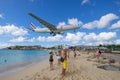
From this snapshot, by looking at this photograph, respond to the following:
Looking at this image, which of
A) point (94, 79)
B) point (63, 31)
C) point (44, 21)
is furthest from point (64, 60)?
point (63, 31)

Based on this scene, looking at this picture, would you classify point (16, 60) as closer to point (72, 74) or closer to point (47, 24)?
point (47, 24)

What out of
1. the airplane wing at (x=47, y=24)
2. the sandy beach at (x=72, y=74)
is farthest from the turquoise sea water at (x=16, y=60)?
the airplane wing at (x=47, y=24)

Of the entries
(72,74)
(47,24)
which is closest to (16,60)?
(47,24)

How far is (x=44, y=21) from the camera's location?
29.0 meters

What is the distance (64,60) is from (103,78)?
2650 millimetres

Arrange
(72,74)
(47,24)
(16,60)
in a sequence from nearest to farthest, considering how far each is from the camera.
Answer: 1. (72,74)
2. (47,24)
3. (16,60)

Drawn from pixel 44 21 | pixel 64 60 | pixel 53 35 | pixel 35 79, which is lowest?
pixel 35 79

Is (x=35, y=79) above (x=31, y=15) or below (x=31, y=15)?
below

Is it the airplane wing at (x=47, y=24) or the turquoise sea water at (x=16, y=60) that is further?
the airplane wing at (x=47, y=24)

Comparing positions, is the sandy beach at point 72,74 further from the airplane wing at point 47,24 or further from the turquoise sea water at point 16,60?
the airplane wing at point 47,24

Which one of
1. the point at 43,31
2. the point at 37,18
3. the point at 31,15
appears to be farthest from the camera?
the point at 43,31

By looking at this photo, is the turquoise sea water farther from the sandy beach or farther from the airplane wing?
the airplane wing

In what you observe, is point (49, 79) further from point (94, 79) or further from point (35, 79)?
point (94, 79)

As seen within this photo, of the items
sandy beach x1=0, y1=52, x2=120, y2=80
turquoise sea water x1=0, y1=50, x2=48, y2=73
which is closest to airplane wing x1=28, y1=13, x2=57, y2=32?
turquoise sea water x1=0, y1=50, x2=48, y2=73
